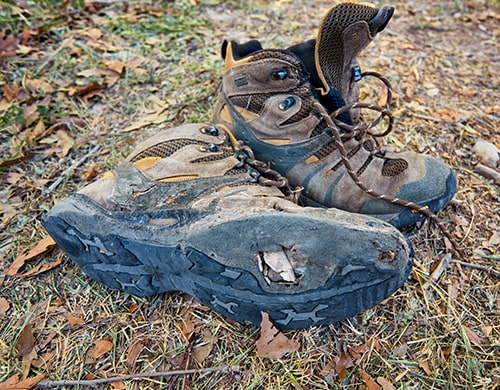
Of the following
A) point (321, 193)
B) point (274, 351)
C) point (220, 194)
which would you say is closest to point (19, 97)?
point (220, 194)

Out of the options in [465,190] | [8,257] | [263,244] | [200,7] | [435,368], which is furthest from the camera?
[200,7]

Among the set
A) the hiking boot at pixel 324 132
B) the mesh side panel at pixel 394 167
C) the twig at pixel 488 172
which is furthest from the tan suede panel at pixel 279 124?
the twig at pixel 488 172

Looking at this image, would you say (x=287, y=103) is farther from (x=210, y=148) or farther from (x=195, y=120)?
(x=195, y=120)

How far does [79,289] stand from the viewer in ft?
4.95

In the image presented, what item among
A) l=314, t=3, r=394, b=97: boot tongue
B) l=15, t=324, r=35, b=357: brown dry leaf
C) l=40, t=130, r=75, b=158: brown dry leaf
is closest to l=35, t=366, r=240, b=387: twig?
l=15, t=324, r=35, b=357: brown dry leaf

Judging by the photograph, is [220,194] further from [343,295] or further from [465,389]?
[465,389]

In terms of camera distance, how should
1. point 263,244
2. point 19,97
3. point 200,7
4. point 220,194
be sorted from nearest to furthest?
1. point 263,244
2. point 220,194
3. point 19,97
4. point 200,7

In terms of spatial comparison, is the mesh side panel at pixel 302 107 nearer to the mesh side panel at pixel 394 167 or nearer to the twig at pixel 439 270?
the mesh side panel at pixel 394 167

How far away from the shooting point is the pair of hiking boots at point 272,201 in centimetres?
119

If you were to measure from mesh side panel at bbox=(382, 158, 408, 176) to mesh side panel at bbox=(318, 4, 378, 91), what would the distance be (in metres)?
0.36

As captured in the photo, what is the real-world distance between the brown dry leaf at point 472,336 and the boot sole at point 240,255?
1.14 ft

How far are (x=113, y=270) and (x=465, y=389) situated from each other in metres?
1.15

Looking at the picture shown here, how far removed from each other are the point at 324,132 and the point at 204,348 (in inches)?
34.9

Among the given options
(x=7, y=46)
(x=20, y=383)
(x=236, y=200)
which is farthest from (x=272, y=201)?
(x=7, y=46)
